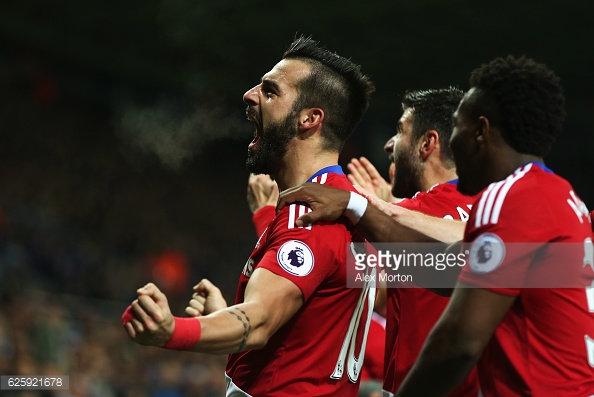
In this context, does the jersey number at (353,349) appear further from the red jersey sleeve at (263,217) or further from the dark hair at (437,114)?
the red jersey sleeve at (263,217)

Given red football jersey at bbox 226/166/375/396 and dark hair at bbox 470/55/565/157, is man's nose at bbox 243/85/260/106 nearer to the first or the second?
red football jersey at bbox 226/166/375/396

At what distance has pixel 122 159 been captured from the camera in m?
15.8

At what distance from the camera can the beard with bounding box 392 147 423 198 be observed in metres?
4.37

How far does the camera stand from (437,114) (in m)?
4.45

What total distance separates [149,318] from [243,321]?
41cm

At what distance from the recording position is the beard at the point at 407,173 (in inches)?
172

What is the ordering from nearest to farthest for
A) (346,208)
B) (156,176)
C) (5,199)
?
(346,208) < (5,199) < (156,176)

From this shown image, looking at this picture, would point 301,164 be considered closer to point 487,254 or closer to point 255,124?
point 255,124

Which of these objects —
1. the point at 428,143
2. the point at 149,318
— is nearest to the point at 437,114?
the point at 428,143

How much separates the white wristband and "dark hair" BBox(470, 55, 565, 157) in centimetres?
72

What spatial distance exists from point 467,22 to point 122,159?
8.13 metres

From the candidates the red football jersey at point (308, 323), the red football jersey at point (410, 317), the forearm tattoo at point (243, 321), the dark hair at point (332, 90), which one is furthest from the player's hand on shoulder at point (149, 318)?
the red football jersey at point (410, 317)

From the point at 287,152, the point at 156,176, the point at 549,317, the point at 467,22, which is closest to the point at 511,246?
the point at 549,317

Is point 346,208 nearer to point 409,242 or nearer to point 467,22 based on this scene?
point 409,242
